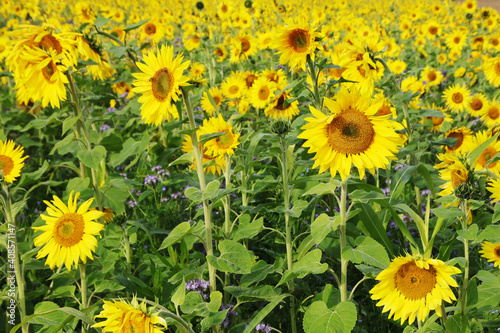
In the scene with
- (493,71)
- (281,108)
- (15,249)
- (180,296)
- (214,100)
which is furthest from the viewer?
(493,71)

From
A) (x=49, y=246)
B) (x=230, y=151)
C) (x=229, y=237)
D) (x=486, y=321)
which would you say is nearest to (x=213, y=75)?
(x=230, y=151)

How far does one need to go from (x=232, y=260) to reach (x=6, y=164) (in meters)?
1.62

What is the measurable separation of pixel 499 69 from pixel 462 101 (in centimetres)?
53

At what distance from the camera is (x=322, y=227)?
1.77 metres

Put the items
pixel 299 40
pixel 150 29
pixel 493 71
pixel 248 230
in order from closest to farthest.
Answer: pixel 248 230 → pixel 299 40 → pixel 493 71 → pixel 150 29

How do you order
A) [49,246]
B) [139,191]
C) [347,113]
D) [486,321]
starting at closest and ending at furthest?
1. [347,113]
2. [486,321]
3. [49,246]
4. [139,191]

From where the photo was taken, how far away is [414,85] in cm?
448

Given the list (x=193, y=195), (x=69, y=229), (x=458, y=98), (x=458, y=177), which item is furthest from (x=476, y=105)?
(x=69, y=229)

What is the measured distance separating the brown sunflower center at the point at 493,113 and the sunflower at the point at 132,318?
3.84 m

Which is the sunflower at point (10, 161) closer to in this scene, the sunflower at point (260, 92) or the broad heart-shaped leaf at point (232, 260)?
the broad heart-shaped leaf at point (232, 260)

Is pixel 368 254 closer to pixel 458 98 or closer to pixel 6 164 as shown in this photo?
pixel 6 164

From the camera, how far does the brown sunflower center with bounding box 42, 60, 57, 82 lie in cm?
232

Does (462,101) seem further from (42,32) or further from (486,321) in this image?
(42,32)

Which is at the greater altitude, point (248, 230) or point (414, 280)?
point (248, 230)
